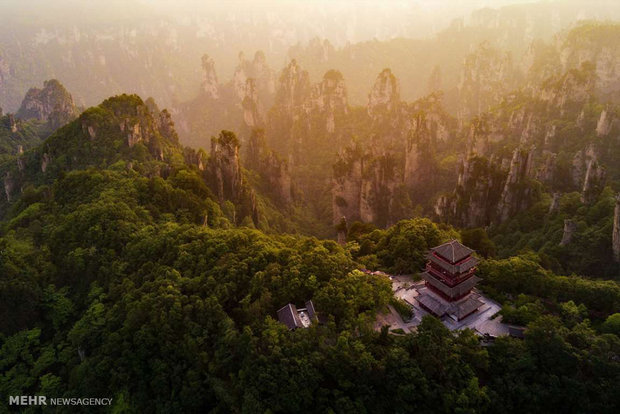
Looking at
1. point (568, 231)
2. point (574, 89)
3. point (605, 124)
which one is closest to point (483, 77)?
point (574, 89)

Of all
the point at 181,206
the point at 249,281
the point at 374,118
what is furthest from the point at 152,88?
the point at 249,281

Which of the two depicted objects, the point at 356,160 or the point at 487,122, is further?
the point at 487,122

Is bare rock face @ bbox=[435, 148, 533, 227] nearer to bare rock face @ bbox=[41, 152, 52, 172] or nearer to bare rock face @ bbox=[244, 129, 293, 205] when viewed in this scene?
bare rock face @ bbox=[244, 129, 293, 205]

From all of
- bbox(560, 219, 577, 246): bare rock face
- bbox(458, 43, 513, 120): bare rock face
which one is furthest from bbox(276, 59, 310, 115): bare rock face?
bbox(560, 219, 577, 246): bare rock face

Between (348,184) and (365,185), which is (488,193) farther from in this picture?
(348,184)

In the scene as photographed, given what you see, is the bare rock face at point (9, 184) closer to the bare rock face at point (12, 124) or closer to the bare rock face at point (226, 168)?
the bare rock face at point (226, 168)

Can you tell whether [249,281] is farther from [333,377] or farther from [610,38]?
[610,38]
